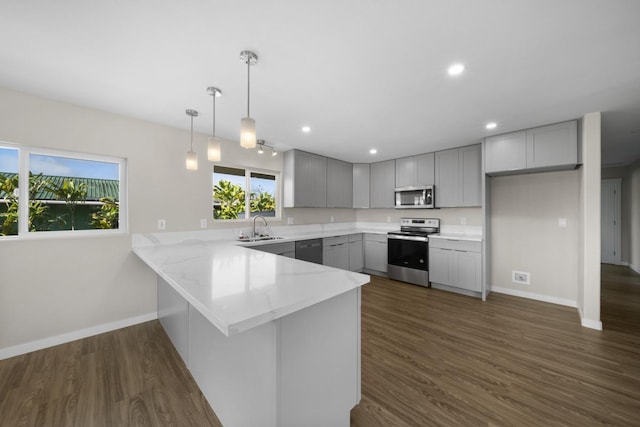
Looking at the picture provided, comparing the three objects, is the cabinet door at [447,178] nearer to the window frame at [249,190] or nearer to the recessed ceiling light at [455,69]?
the recessed ceiling light at [455,69]

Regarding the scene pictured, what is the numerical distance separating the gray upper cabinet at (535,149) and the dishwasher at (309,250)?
2.82 metres

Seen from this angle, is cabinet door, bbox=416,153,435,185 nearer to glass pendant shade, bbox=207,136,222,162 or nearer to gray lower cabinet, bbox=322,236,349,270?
gray lower cabinet, bbox=322,236,349,270

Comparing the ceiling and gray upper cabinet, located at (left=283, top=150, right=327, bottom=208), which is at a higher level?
the ceiling

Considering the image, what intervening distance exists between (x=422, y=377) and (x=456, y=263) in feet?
7.93

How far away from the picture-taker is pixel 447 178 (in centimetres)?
420

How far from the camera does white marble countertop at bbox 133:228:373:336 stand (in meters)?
0.95

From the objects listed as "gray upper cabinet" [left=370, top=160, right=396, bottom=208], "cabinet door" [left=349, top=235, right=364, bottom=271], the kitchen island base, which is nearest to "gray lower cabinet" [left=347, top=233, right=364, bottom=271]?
"cabinet door" [left=349, top=235, right=364, bottom=271]

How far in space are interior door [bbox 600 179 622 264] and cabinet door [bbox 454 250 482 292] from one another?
4761 millimetres

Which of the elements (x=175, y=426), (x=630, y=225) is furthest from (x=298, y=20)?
(x=630, y=225)

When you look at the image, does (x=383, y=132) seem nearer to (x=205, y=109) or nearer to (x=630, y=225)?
(x=205, y=109)

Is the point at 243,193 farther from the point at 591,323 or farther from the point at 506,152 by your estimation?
the point at 591,323

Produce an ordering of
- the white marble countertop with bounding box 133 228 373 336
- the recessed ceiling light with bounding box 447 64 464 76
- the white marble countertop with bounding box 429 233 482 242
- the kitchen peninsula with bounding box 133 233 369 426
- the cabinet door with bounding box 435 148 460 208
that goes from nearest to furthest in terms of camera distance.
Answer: the white marble countertop with bounding box 133 228 373 336 < the kitchen peninsula with bounding box 133 233 369 426 < the recessed ceiling light with bounding box 447 64 464 76 < the white marble countertop with bounding box 429 233 482 242 < the cabinet door with bounding box 435 148 460 208

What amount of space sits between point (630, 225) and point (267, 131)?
784 centimetres

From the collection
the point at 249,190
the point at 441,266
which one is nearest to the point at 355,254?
the point at 441,266
